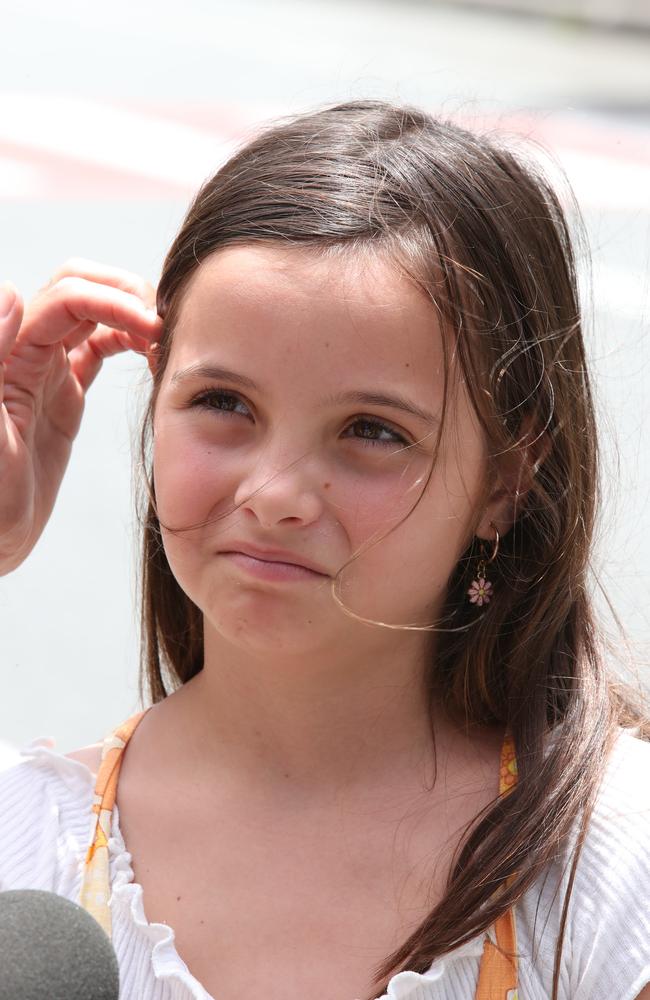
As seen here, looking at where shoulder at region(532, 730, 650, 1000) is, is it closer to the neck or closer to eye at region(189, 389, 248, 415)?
the neck

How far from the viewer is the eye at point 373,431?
3.56ft

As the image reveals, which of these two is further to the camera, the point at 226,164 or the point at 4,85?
the point at 4,85

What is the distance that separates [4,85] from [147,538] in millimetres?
4522

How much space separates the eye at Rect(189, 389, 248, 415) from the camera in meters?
1.12

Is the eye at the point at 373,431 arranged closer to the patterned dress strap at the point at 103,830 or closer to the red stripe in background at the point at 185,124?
→ the patterned dress strap at the point at 103,830

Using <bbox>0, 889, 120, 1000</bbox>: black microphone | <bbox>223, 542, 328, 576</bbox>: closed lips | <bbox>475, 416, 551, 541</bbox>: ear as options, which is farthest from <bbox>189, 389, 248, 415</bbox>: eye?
<bbox>0, 889, 120, 1000</bbox>: black microphone

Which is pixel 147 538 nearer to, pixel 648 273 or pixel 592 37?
pixel 648 273

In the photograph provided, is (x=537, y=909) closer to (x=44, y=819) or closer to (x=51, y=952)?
(x=44, y=819)

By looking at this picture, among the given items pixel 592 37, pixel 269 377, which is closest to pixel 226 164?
pixel 269 377

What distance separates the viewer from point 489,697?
1.23m

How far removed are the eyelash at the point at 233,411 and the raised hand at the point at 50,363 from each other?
19 centimetres

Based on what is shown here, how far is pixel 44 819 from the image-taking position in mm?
1214

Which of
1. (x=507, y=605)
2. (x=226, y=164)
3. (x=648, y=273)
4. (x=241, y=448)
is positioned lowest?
(x=648, y=273)

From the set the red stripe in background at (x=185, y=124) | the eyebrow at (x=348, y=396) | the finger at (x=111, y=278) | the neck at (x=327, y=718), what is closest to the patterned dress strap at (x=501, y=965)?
the neck at (x=327, y=718)
